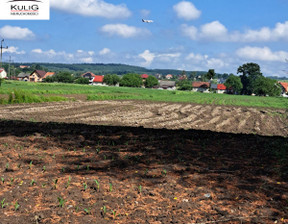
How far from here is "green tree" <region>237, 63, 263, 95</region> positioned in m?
122

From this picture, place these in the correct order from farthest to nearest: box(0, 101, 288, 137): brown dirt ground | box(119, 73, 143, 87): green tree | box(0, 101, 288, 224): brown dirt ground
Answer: box(119, 73, 143, 87): green tree → box(0, 101, 288, 137): brown dirt ground → box(0, 101, 288, 224): brown dirt ground

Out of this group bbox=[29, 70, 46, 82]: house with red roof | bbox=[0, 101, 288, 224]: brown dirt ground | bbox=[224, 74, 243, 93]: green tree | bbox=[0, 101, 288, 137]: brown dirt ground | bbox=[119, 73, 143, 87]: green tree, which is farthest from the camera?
bbox=[29, 70, 46, 82]: house with red roof

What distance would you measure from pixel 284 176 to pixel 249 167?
25.3 inches

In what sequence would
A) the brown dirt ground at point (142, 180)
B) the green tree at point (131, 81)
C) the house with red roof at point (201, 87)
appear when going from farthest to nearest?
the house with red roof at point (201, 87) → the green tree at point (131, 81) → the brown dirt ground at point (142, 180)

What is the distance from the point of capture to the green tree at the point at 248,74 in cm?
12156

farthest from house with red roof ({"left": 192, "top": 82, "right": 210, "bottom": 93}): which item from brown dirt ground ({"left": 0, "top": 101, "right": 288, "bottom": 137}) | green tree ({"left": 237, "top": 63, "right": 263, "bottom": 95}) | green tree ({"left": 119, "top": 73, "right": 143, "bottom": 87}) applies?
brown dirt ground ({"left": 0, "top": 101, "right": 288, "bottom": 137})

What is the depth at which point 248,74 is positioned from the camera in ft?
413

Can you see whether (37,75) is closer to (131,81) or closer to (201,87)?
(131,81)

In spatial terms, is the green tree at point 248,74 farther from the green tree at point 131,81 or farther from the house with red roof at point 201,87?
the green tree at point 131,81

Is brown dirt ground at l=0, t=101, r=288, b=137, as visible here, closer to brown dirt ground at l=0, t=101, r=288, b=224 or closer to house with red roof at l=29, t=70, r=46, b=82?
brown dirt ground at l=0, t=101, r=288, b=224

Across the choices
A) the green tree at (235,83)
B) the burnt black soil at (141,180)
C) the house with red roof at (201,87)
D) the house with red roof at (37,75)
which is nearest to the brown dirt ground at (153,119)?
the burnt black soil at (141,180)

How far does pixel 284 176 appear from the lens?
548cm

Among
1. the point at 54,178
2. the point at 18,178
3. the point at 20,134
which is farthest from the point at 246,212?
the point at 20,134

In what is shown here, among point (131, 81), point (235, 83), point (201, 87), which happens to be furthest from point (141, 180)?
point (201, 87)
